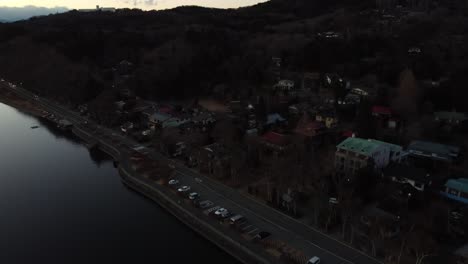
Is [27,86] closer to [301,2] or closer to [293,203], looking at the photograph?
[293,203]

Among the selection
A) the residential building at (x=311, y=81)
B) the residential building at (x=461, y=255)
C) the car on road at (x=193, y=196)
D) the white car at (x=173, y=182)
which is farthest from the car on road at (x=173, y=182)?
the residential building at (x=311, y=81)

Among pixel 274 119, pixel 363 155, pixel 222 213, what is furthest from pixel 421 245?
pixel 274 119

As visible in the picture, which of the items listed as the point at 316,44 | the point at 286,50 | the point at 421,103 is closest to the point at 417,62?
the point at 421,103

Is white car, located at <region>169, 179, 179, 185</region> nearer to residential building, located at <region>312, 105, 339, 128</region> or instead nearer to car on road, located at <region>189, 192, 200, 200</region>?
car on road, located at <region>189, 192, 200, 200</region>

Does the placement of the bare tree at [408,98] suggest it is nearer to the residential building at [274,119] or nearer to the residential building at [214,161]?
the residential building at [274,119]

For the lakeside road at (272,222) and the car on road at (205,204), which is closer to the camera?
the lakeside road at (272,222)

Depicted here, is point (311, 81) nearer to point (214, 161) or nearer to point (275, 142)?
point (275, 142)
